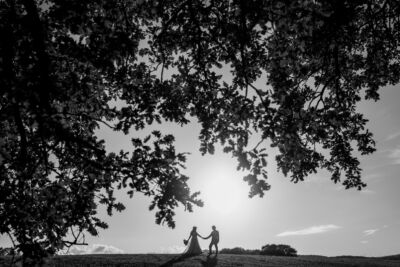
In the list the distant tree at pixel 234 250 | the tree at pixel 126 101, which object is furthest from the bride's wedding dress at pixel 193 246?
the tree at pixel 126 101

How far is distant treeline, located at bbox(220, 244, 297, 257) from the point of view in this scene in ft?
101

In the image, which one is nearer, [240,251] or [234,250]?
[240,251]

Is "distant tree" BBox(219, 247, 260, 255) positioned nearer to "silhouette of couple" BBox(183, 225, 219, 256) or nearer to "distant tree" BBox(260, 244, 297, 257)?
"distant tree" BBox(260, 244, 297, 257)

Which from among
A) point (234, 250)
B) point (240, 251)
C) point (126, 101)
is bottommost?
point (240, 251)

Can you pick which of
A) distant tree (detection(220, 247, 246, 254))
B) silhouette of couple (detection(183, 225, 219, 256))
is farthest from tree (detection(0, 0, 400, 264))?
distant tree (detection(220, 247, 246, 254))

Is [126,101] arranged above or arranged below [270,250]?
above

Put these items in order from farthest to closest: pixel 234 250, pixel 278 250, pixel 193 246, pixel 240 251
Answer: pixel 278 250 < pixel 234 250 < pixel 240 251 < pixel 193 246

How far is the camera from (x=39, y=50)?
7.32 metres

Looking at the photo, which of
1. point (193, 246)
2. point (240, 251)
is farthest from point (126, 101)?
point (240, 251)

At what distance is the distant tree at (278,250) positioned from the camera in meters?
31.2

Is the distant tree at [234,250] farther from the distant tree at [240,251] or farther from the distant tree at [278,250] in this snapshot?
the distant tree at [278,250]

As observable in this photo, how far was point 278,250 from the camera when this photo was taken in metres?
31.7

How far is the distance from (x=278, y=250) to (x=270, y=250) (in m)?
0.78

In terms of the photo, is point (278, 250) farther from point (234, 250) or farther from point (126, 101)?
point (126, 101)
